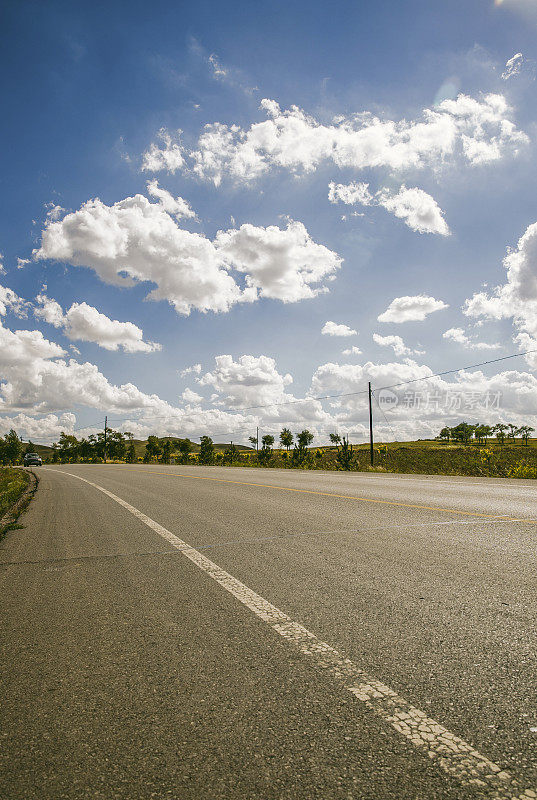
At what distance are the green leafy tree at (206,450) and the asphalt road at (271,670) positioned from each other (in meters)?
59.1

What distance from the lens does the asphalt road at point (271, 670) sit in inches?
68.2

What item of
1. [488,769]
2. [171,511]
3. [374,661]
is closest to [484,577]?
[374,661]

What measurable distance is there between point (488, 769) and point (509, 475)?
793 inches

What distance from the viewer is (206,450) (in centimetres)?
6638

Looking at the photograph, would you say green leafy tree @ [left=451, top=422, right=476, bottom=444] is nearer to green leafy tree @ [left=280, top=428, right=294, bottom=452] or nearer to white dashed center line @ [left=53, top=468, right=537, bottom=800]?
green leafy tree @ [left=280, top=428, right=294, bottom=452]

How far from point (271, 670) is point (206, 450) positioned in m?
64.8

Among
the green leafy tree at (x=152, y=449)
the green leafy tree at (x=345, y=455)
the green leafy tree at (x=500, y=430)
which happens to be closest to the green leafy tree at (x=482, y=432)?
the green leafy tree at (x=500, y=430)

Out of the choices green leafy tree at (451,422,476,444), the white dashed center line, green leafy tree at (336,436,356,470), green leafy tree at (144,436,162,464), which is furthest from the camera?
green leafy tree at (451,422,476,444)

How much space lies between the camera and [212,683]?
2375 millimetres

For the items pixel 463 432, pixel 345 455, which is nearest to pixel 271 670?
pixel 345 455

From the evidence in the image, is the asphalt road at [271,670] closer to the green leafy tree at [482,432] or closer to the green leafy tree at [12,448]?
the green leafy tree at [12,448]

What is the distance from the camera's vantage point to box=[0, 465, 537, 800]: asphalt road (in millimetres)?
1732

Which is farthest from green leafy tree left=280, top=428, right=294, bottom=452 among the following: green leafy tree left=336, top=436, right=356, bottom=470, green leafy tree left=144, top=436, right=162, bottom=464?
green leafy tree left=336, top=436, right=356, bottom=470

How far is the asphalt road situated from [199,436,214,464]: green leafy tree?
59.1 meters
